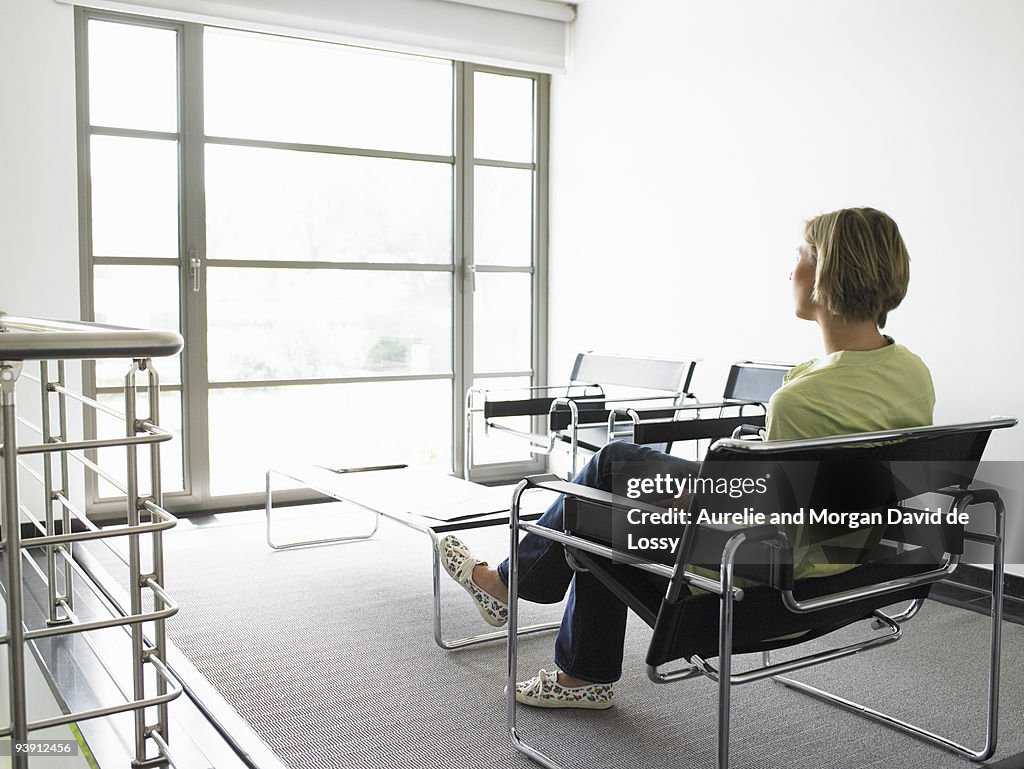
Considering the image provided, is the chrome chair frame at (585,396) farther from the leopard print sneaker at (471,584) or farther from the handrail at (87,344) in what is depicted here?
the handrail at (87,344)

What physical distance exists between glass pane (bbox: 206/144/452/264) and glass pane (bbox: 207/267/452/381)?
0.41 ft

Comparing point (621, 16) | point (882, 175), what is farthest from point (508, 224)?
point (882, 175)

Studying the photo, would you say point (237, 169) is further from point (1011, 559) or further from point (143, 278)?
point (1011, 559)

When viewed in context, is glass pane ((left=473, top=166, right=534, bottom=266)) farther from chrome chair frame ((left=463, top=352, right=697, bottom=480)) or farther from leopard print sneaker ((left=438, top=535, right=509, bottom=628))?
leopard print sneaker ((left=438, top=535, right=509, bottom=628))

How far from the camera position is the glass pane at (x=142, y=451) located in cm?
474

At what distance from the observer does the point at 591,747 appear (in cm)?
239

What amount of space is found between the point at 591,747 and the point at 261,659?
3.67 ft

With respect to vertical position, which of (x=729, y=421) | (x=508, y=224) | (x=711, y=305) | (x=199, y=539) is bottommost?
(x=199, y=539)

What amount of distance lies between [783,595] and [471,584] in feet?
3.94

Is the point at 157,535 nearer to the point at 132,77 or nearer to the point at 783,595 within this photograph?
the point at 783,595

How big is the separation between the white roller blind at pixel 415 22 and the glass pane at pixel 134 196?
64 cm

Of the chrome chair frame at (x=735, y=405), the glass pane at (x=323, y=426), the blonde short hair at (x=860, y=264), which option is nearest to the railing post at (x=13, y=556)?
the blonde short hair at (x=860, y=264)

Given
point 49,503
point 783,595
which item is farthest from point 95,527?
point 783,595

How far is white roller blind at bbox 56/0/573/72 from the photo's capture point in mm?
4785
